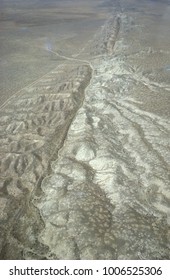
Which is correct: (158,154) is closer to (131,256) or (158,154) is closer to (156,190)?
(156,190)

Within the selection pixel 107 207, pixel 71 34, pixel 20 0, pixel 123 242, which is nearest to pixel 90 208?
pixel 107 207

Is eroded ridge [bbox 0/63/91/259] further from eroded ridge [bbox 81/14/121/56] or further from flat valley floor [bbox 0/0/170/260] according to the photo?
eroded ridge [bbox 81/14/121/56]

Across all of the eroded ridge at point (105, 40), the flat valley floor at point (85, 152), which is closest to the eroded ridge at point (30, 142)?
the flat valley floor at point (85, 152)

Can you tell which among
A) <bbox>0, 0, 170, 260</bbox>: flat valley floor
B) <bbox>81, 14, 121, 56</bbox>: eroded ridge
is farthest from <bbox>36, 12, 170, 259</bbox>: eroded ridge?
<bbox>81, 14, 121, 56</bbox>: eroded ridge

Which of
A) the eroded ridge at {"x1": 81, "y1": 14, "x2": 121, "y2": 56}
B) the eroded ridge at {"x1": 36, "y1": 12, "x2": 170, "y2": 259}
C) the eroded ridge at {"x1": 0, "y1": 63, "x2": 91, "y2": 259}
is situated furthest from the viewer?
the eroded ridge at {"x1": 81, "y1": 14, "x2": 121, "y2": 56}

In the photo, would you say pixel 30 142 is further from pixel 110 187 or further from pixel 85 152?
pixel 110 187

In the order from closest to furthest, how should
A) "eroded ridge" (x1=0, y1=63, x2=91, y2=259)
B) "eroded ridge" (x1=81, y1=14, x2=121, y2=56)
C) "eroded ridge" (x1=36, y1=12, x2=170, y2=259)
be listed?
1. "eroded ridge" (x1=36, y1=12, x2=170, y2=259)
2. "eroded ridge" (x1=0, y1=63, x2=91, y2=259)
3. "eroded ridge" (x1=81, y1=14, x2=121, y2=56)

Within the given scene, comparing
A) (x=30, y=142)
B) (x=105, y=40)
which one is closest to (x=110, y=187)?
(x=30, y=142)

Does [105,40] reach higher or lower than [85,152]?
higher
